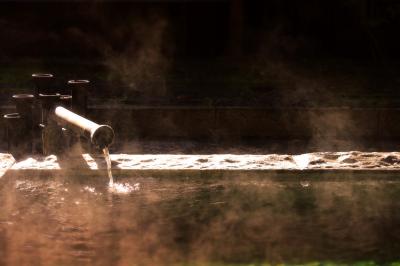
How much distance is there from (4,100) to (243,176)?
6000 millimetres

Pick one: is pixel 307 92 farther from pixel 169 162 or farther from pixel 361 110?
pixel 169 162

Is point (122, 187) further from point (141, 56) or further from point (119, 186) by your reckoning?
point (141, 56)

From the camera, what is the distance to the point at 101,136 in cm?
395

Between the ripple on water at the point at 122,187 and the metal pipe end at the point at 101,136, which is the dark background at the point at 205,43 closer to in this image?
the ripple on water at the point at 122,187

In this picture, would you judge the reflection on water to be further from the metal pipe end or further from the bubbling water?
the metal pipe end

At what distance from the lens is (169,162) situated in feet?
15.8

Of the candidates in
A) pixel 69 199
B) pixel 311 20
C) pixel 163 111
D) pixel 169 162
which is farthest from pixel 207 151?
pixel 311 20

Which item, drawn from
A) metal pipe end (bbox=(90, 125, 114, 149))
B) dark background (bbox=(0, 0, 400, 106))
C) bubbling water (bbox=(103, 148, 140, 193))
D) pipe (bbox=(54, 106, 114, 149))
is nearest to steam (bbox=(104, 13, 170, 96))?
dark background (bbox=(0, 0, 400, 106))

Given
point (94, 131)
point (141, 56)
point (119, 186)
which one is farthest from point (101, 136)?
point (141, 56)

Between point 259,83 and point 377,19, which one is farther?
point 377,19

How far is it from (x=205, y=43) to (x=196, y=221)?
425 inches

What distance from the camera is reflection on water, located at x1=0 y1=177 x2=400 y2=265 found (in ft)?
12.0

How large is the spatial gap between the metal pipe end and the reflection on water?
47 cm

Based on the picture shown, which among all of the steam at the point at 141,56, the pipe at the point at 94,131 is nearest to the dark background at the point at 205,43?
the steam at the point at 141,56
